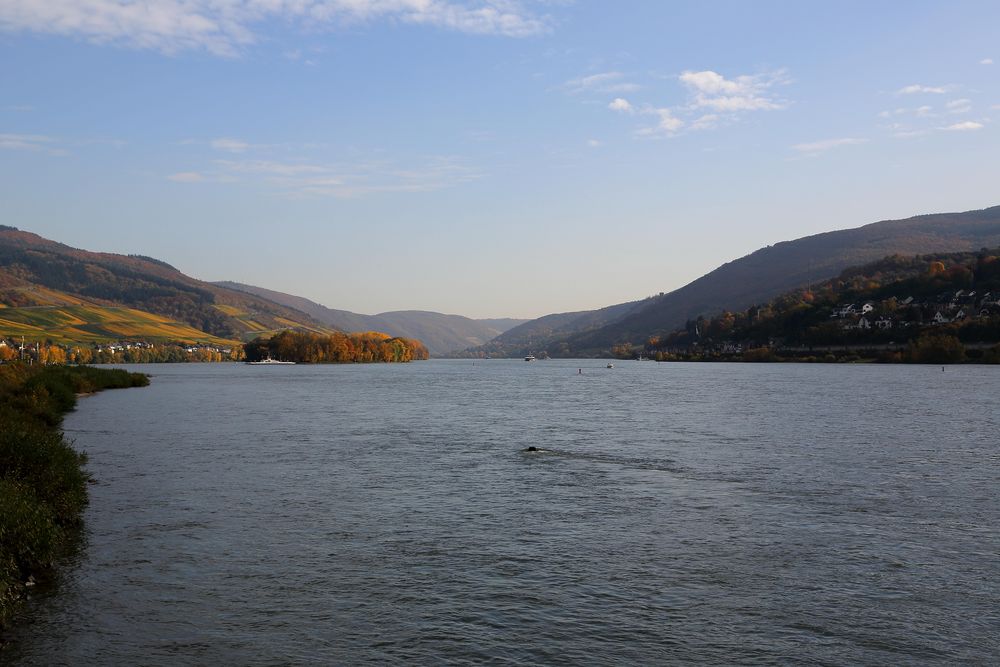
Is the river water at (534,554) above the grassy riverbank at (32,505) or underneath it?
underneath

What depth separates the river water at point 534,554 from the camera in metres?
16.1

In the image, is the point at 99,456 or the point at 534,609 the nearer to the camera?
the point at 534,609

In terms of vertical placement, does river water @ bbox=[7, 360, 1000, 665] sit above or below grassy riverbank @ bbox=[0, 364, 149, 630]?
below

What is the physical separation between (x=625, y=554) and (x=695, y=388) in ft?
301

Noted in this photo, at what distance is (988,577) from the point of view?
20.1 m

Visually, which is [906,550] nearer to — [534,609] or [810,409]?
[534,609]

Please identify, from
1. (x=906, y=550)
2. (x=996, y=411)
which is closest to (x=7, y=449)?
(x=906, y=550)

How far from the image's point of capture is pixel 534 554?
898 inches

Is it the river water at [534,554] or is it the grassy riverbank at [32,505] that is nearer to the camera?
the river water at [534,554]

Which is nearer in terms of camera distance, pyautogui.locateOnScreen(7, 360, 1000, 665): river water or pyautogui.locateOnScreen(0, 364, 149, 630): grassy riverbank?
pyautogui.locateOnScreen(7, 360, 1000, 665): river water

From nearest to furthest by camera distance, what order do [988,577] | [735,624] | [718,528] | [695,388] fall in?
[735,624] → [988,577] → [718,528] → [695,388]

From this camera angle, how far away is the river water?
16.1 metres

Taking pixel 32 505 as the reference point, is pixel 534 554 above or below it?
below

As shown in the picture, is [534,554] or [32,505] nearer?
[32,505]
